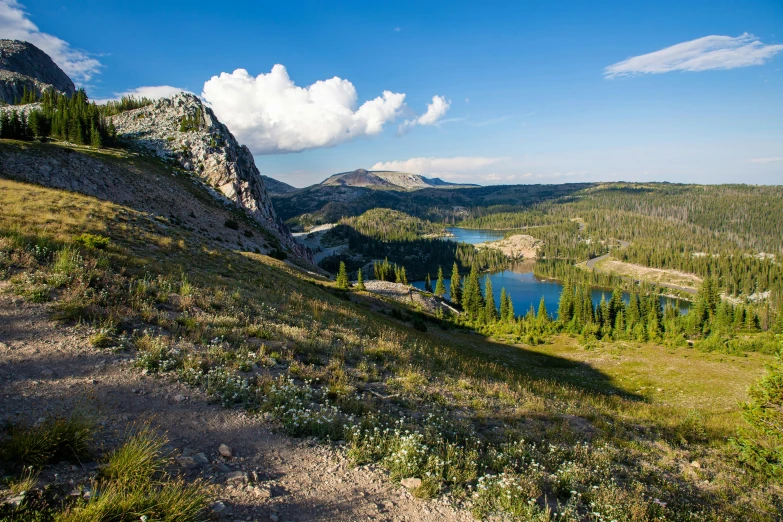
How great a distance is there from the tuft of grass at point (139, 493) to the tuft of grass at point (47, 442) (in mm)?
534

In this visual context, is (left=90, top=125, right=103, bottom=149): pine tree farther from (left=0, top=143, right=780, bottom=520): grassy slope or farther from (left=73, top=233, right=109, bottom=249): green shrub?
(left=73, top=233, right=109, bottom=249): green shrub

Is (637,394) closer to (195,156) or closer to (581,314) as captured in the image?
(581,314)

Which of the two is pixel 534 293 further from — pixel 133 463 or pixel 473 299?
pixel 133 463

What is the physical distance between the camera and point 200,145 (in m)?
82.8

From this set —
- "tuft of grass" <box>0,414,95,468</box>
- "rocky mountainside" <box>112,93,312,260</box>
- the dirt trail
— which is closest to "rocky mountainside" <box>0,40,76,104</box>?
"rocky mountainside" <box>112,93,312,260</box>

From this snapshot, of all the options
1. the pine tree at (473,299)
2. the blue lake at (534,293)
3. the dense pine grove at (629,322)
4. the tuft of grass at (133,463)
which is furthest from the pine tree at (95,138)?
the blue lake at (534,293)

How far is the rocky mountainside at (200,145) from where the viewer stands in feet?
261

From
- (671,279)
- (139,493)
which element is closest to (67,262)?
(139,493)

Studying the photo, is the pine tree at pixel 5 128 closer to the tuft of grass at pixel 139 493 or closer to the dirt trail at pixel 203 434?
the dirt trail at pixel 203 434

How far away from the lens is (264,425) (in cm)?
709

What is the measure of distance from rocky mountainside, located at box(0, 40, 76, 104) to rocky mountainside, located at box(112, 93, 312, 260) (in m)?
56.3

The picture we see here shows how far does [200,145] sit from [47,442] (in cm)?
9292

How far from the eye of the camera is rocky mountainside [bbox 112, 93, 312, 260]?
261 feet

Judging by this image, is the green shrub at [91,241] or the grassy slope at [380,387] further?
the green shrub at [91,241]
